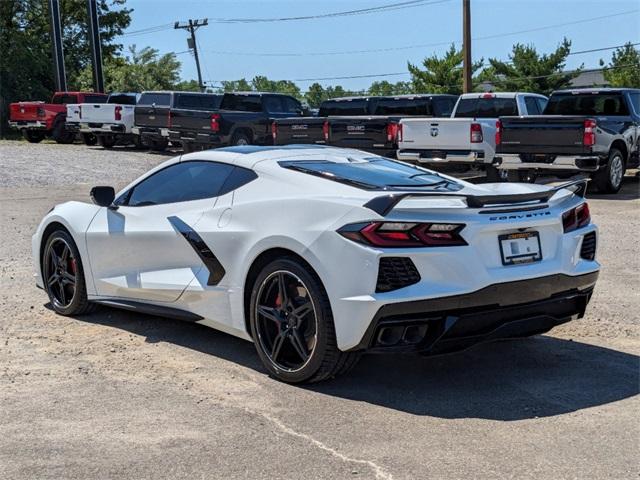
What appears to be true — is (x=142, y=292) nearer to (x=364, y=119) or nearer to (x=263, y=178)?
(x=263, y=178)

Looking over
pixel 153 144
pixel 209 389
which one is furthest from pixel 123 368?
pixel 153 144

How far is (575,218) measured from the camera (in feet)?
17.3

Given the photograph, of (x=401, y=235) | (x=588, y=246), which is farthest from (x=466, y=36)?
(x=401, y=235)

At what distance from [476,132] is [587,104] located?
100 inches

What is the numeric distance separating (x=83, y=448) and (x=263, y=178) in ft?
6.96

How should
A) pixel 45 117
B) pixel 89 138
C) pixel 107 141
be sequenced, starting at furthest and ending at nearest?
pixel 45 117 < pixel 89 138 < pixel 107 141

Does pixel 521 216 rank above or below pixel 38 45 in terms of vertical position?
below

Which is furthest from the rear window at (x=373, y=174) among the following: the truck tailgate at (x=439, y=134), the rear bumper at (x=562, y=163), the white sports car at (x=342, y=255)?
the truck tailgate at (x=439, y=134)

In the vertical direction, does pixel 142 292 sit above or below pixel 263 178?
below

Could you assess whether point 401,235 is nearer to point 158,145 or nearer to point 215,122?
point 215,122

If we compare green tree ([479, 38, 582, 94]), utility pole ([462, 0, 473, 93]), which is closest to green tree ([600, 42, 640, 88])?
green tree ([479, 38, 582, 94])

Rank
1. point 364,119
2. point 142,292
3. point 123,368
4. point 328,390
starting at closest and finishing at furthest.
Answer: point 328,390
point 123,368
point 142,292
point 364,119

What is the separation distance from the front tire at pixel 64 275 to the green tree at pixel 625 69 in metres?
59.2

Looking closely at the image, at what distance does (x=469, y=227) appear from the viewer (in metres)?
4.64
